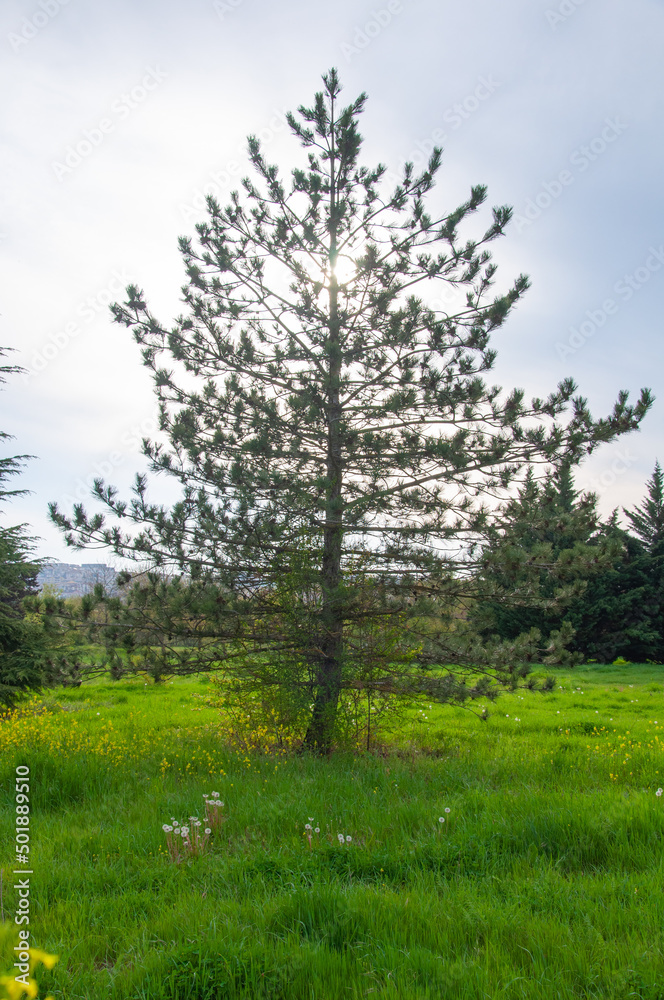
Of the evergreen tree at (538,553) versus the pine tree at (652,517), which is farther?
the pine tree at (652,517)

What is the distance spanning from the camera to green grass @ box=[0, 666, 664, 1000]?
2502 millimetres

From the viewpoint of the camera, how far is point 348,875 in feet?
11.4

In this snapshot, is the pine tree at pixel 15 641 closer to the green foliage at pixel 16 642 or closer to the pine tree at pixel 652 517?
the green foliage at pixel 16 642

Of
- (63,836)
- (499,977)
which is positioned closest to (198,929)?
(499,977)

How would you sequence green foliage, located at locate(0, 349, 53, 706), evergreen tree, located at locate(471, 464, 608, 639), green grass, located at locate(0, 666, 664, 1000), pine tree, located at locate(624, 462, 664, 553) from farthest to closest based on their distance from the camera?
pine tree, located at locate(624, 462, 664, 553) < green foliage, located at locate(0, 349, 53, 706) < evergreen tree, located at locate(471, 464, 608, 639) < green grass, located at locate(0, 666, 664, 1000)

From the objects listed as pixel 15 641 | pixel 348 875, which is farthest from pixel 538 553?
pixel 15 641

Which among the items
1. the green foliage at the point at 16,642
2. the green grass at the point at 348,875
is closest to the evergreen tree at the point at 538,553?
the green grass at the point at 348,875

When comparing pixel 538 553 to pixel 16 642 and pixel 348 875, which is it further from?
pixel 16 642

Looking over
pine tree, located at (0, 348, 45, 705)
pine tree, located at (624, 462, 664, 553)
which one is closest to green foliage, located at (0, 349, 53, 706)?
pine tree, located at (0, 348, 45, 705)

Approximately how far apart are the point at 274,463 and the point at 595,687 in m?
11.8

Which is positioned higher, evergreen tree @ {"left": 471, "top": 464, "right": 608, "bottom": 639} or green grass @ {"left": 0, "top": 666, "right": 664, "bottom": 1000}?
evergreen tree @ {"left": 471, "top": 464, "right": 608, "bottom": 639}

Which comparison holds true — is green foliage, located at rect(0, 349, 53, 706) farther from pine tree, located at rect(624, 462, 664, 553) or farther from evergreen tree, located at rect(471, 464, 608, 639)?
pine tree, located at rect(624, 462, 664, 553)

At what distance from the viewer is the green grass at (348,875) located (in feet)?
8.21

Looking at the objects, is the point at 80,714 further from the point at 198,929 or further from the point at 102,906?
the point at 198,929
